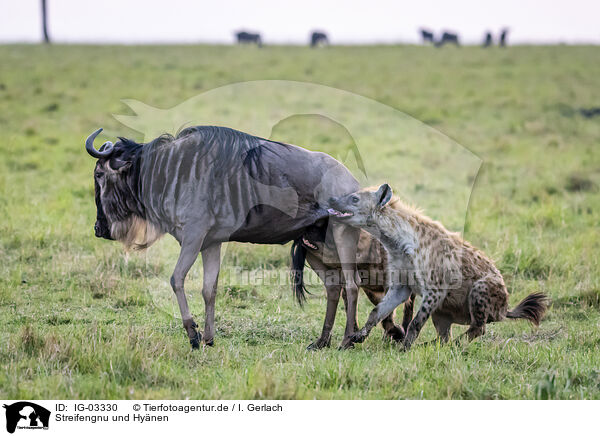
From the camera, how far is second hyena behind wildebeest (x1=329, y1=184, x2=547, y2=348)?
5.97 m

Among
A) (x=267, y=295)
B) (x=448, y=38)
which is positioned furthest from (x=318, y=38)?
(x=267, y=295)

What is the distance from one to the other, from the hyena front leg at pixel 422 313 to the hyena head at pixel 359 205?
786 mm

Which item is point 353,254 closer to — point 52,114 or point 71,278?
point 71,278

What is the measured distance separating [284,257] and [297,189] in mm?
2588

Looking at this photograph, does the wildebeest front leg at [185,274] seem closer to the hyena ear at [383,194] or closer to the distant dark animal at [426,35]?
the hyena ear at [383,194]

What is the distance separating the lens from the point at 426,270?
19.7 feet

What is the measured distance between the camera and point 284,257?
8.55 meters

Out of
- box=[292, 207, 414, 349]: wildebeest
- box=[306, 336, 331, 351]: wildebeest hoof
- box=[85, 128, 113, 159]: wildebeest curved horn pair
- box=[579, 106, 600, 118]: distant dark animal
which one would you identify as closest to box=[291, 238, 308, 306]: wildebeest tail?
box=[292, 207, 414, 349]: wildebeest

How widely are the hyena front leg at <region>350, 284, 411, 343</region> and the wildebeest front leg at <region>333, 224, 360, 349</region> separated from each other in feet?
0.81

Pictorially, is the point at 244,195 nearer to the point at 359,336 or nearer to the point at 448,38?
the point at 359,336

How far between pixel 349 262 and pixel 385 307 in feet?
1.72
